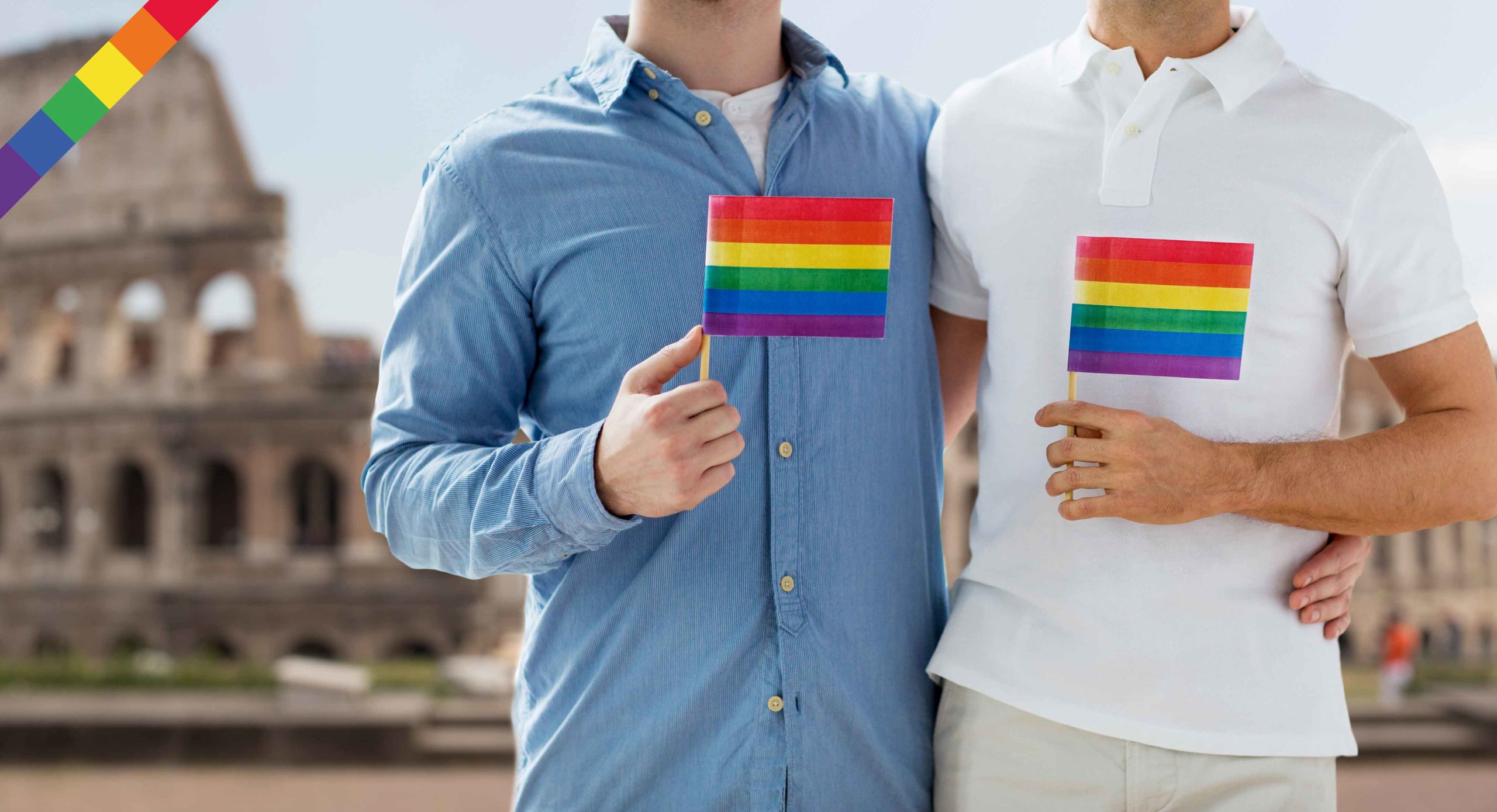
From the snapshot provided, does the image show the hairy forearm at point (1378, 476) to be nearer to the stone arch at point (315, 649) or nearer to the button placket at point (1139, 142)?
the button placket at point (1139, 142)

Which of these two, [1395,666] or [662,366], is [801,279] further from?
[1395,666]

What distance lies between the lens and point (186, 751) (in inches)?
417

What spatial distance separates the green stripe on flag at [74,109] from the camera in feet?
9.76

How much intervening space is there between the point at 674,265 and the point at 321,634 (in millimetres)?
18073

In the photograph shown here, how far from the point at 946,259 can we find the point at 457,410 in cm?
62

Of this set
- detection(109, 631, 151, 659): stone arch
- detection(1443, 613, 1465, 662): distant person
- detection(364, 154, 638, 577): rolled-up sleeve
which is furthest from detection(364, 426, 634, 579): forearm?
detection(1443, 613, 1465, 662): distant person

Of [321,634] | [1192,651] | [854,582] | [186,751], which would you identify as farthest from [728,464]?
[321,634]

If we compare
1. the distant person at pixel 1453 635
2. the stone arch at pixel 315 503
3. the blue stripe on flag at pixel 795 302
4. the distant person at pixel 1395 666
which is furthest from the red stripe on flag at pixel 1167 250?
the distant person at pixel 1453 635

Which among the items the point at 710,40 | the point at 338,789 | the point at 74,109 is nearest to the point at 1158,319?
the point at 710,40

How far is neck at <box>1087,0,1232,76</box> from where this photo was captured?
1407 mm

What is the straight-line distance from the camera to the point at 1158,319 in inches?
50.5

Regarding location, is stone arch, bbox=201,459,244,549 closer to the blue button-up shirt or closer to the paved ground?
the paved ground

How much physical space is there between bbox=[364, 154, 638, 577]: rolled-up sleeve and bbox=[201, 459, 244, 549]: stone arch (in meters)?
19.7

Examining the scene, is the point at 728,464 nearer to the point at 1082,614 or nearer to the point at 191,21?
the point at 1082,614
